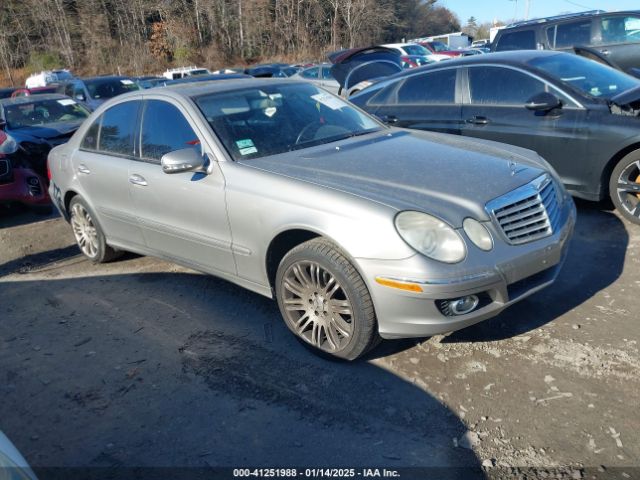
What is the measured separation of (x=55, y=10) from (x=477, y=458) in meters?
54.2

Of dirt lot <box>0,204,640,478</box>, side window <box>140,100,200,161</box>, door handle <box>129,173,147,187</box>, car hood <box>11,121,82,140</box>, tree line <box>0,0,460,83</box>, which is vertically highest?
tree line <box>0,0,460,83</box>

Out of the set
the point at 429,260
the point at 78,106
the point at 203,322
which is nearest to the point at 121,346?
the point at 203,322

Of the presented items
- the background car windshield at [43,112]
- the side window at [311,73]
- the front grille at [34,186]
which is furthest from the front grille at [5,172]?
the side window at [311,73]

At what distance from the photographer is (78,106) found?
10438 mm

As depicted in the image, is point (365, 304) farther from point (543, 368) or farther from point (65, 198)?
point (65, 198)

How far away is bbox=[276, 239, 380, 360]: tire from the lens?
3172 mm

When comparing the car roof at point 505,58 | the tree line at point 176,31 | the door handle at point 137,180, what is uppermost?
the tree line at point 176,31

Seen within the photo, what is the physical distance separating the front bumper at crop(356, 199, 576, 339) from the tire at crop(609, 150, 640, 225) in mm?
2324

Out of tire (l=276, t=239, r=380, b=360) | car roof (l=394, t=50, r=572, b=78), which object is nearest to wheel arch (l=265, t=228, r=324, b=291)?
tire (l=276, t=239, r=380, b=360)

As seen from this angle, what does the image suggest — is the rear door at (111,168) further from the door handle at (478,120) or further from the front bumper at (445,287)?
the door handle at (478,120)

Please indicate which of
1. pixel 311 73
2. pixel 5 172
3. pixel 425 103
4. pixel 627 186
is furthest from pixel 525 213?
pixel 311 73

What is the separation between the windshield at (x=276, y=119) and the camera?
13.0 feet

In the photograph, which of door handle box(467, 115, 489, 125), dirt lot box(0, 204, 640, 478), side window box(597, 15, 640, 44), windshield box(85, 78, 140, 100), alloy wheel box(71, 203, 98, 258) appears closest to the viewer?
dirt lot box(0, 204, 640, 478)

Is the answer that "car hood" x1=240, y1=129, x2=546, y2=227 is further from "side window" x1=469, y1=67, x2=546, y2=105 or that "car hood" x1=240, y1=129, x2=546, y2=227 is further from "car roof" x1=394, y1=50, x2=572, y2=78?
"car roof" x1=394, y1=50, x2=572, y2=78
